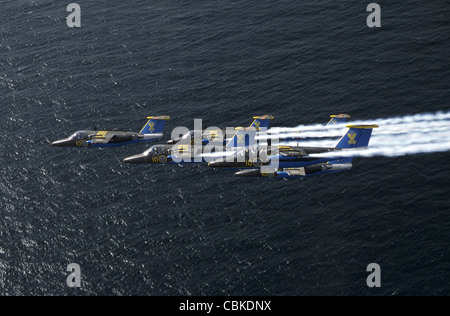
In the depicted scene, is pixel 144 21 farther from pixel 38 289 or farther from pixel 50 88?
pixel 38 289

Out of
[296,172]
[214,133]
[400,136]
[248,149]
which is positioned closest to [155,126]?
[214,133]

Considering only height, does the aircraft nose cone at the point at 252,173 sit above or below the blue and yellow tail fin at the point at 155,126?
below

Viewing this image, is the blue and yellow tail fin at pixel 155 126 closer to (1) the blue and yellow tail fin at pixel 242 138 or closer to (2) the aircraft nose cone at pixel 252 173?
(1) the blue and yellow tail fin at pixel 242 138

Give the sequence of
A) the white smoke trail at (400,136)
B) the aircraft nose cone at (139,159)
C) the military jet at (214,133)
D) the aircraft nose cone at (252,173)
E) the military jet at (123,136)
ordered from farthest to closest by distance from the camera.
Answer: the military jet at (123,136) → the military jet at (214,133) → the aircraft nose cone at (139,159) → the white smoke trail at (400,136) → the aircraft nose cone at (252,173)

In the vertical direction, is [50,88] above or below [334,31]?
below

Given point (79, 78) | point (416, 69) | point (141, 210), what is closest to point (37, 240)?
point (141, 210)
